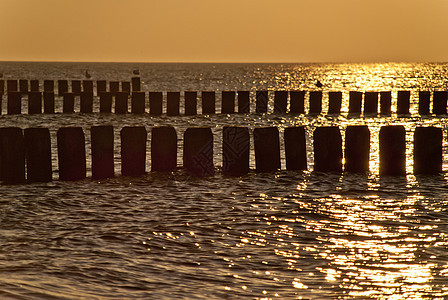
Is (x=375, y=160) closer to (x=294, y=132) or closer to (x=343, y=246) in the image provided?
(x=294, y=132)

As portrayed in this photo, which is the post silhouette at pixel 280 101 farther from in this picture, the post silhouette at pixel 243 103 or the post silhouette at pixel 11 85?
the post silhouette at pixel 11 85

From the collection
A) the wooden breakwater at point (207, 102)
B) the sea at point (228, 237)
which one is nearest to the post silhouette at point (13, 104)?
the wooden breakwater at point (207, 102)

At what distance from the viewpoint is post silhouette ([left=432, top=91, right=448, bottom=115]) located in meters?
34.5

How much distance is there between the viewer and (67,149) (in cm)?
1462

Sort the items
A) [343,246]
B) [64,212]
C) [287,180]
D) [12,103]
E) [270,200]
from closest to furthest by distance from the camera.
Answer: [343,246], [64,212], [270,200], [287,180], [12,103]

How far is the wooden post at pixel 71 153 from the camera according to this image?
1452 cm

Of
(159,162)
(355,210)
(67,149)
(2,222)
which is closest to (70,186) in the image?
(67,149)

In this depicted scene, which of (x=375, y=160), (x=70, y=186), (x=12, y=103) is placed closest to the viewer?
(x=70, y=186)

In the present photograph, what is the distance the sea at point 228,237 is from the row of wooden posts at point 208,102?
1608 cm

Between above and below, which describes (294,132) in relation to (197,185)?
above

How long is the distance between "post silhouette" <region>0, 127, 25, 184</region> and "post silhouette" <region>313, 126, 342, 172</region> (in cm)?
591

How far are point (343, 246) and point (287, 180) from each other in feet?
19.1

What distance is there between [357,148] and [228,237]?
596 cm

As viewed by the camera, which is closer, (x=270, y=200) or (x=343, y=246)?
(x=343, y=246)
